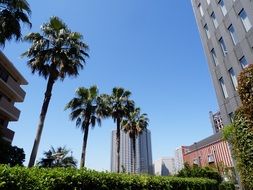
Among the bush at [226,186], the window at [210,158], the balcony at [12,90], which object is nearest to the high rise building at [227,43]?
the bush at [226,186]

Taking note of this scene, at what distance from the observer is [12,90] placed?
96.2 feet

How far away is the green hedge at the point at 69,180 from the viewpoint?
5.58 meters

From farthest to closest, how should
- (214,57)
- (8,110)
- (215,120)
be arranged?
(215,120), (8,110), (214,57)

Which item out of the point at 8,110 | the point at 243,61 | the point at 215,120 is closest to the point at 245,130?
the point at 243,61

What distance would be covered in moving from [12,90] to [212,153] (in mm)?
39354

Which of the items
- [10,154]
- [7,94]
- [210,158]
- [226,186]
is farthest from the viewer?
[210,158]

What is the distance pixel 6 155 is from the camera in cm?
2298

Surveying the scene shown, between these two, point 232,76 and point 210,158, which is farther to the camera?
point 210,158

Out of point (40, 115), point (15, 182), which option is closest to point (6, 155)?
point (40, 115)

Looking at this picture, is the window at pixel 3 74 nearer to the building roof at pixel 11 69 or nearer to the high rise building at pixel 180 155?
the building roof at pixel 11 69

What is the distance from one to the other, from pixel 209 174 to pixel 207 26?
15.6m

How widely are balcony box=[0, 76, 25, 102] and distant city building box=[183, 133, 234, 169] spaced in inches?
1238

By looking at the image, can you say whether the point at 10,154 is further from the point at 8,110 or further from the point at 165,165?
the point at 165,165

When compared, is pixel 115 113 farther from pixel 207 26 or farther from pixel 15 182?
pixel 15 182
